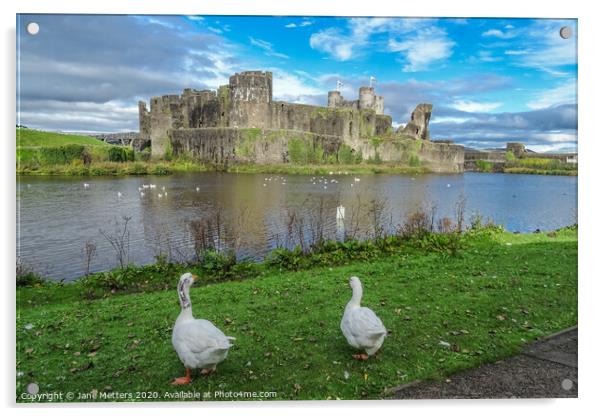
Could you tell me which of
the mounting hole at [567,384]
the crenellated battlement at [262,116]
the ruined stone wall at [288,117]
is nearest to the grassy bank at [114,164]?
the crenellated battlement at [262,116]

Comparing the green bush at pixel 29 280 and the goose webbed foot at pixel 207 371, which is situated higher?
the green bush at pixel 29 280

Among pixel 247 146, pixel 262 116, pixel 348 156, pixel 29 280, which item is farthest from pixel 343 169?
pixel 262 116

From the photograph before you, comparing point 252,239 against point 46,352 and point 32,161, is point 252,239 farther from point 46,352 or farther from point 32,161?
point 46,352

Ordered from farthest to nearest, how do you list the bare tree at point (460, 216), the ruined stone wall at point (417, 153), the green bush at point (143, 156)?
the green bush at point (143, 156)
the ruined stone wall at point (417, 153)
the bare tree at point (460, 216)

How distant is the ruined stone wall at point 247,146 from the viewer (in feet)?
48.8

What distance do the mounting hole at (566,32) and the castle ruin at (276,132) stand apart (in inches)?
96.2

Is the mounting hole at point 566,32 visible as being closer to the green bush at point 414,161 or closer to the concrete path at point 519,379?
the concrete path at point 519,379

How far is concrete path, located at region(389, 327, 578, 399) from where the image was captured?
3638mm

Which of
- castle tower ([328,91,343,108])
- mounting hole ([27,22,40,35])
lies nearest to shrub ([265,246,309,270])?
castle tower ([328,91,343,108])

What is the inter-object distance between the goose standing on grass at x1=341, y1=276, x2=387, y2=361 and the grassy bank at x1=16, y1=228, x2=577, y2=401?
0.62 feet

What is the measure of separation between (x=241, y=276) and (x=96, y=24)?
151 inches

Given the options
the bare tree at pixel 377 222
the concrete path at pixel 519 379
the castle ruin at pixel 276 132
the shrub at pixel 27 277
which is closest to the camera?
the concrete path at pixel 519 379

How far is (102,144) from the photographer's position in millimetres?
12758

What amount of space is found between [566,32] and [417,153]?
7555 millimetres
